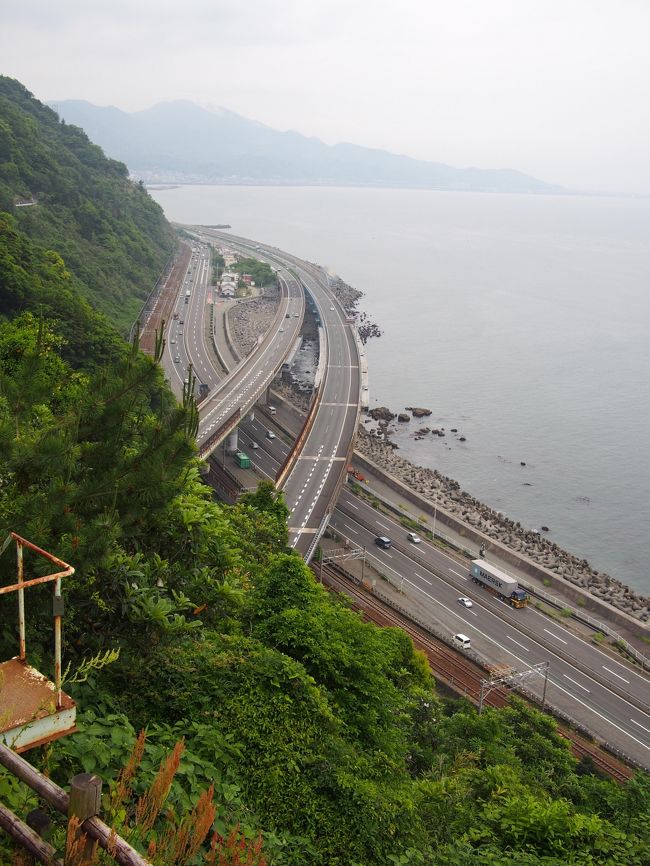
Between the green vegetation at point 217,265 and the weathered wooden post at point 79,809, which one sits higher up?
the green vegetation at point 217,265

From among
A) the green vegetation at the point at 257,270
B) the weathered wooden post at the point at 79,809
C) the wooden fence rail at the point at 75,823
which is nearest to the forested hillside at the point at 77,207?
the green vegetation at the point at 257,270

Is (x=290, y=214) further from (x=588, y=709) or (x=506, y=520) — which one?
(x=588, y=709)

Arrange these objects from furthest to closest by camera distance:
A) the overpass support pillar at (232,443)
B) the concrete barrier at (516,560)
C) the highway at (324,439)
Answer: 1. the overpass support pillar at (232,443)
2. the highway at (324,439)
3. the concrete barrier at (516,560)

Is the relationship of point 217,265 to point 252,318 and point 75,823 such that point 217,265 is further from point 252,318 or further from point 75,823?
point 75,823

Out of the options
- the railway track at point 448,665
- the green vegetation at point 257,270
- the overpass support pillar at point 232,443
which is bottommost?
the railway track at point 448,665

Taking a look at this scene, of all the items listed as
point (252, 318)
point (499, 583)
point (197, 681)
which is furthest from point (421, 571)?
point (252, 318)

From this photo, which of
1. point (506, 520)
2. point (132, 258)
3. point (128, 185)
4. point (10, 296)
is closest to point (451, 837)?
point (10, 296)

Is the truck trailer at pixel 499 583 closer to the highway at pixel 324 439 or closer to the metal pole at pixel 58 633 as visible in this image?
the highway at pixel 324 439
